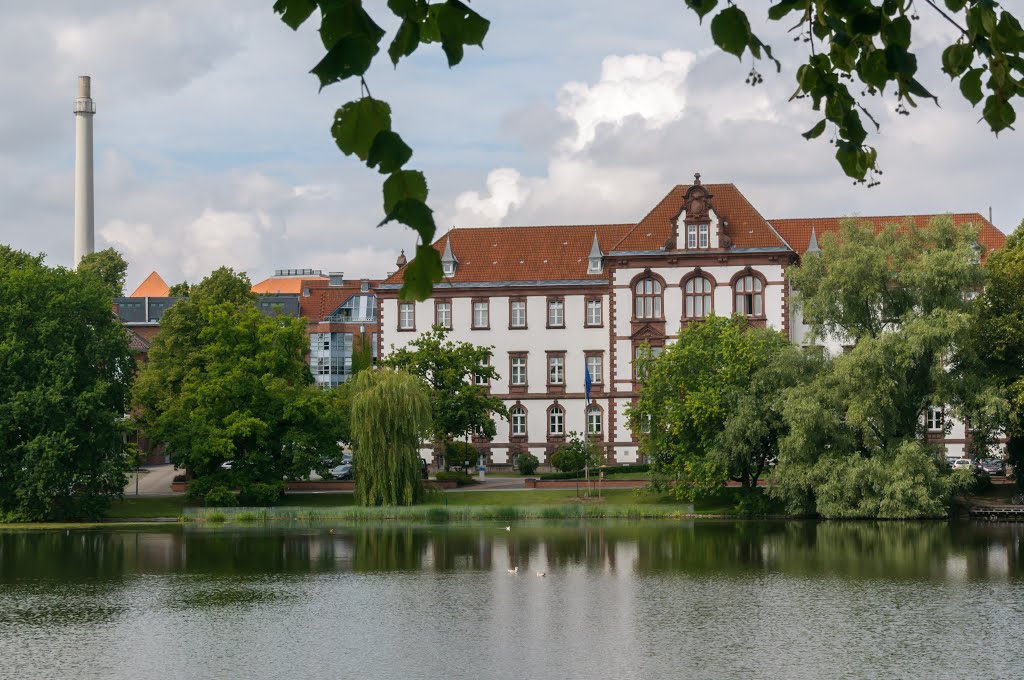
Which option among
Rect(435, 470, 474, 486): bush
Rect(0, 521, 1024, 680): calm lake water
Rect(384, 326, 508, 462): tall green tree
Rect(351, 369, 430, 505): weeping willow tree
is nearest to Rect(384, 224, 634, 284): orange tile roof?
Rect(384, 326, 508, 462): tall green tree

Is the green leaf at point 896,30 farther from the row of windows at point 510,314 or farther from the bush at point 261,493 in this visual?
the row of windows at point 510,314

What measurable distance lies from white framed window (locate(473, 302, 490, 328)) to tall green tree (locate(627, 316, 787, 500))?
19668 millimetres

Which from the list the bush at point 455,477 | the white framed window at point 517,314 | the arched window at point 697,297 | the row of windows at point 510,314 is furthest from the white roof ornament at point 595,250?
the bush at point 455,477

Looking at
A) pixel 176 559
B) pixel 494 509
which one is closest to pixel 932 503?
pixel 494 509

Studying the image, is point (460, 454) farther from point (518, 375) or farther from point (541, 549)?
point (541, 549)

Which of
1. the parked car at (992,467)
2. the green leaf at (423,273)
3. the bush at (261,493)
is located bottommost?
the bush at (261,493)

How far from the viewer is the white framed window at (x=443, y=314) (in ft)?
281

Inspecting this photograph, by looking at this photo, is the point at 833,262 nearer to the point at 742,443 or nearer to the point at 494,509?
the point at 742,443

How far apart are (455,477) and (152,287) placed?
262 feet

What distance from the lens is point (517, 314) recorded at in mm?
84875

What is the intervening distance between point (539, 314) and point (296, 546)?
3370 centimetres

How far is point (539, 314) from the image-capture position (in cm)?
8462

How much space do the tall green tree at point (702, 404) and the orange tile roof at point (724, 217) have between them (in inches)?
511

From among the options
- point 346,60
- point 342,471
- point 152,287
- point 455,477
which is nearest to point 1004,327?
point 455,477
